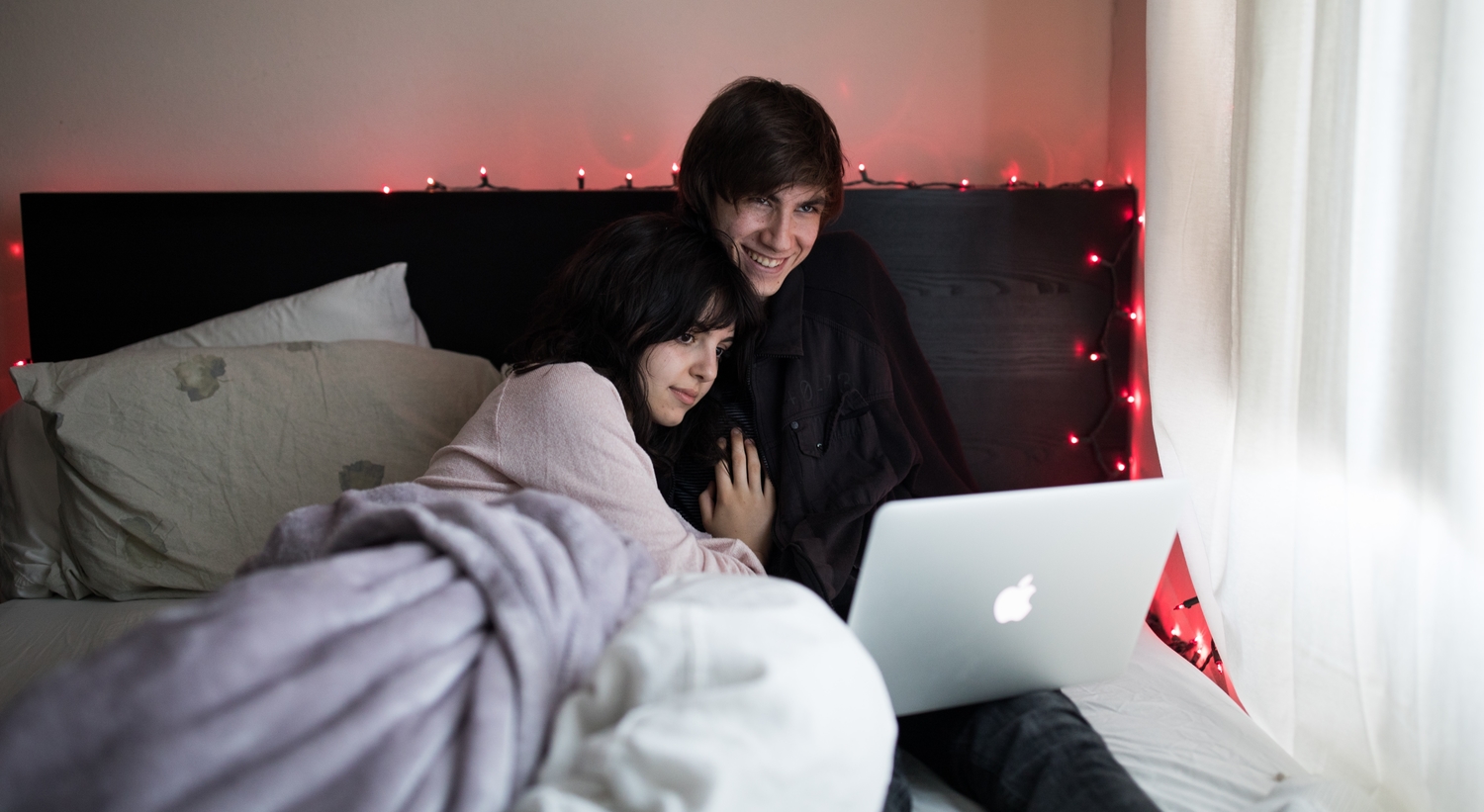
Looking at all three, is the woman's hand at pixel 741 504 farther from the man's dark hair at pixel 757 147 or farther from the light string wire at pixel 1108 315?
the light string wire at pixel 1108 315

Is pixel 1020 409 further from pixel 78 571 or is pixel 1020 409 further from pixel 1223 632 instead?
pixel 78 571

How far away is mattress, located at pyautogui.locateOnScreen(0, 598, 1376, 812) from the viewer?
1083mm

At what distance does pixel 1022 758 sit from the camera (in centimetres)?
105

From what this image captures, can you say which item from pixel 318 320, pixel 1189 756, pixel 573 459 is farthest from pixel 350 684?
pixel 318 320

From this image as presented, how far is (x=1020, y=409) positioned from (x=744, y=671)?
5.08 ft

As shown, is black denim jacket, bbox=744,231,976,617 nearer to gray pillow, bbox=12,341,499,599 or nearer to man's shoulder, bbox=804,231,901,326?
man's shoulder, bbox=804,231,901,326

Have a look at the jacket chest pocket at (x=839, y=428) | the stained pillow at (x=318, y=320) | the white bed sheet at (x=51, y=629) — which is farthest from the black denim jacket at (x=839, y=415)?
the white bed sheet at (x=51, y=629)

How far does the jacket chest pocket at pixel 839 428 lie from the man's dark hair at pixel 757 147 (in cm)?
38

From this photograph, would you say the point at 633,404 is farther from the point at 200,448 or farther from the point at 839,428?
the point at 200,448

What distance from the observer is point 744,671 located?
0.71m

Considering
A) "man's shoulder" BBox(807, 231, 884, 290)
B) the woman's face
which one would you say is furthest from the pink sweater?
"man's shoulder" BBox(807, 231, 884, 290)

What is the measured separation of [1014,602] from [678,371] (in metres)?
0.66

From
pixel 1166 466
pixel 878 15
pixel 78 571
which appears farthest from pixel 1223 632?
pixel 78 571

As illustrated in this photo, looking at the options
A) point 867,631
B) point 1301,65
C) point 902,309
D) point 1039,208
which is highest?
point 1301,65
